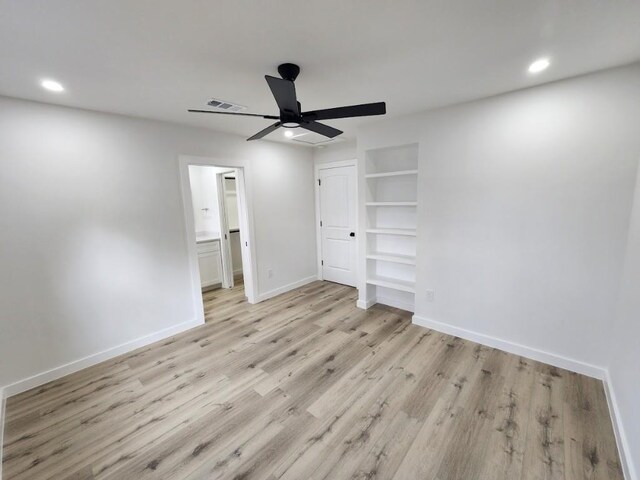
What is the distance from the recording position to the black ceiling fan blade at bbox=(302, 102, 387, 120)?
5.68 feet

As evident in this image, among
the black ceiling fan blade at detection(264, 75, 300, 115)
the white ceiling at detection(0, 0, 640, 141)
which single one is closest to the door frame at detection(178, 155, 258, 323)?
the white ceiling at detection(0, 0, 640, 141)

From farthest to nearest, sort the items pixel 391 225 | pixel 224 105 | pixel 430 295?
pixel 391 225
pixel 430 295
pixel 224 105

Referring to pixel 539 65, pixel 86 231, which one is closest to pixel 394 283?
pixel 539 65

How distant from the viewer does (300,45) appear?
1.65 metres

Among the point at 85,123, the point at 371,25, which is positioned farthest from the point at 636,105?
the point at 85,123

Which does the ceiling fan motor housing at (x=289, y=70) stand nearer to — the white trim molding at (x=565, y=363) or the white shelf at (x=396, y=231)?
the white shelf at (x=396, y=231)

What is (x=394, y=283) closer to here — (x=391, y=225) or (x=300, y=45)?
(x=391, y=225)

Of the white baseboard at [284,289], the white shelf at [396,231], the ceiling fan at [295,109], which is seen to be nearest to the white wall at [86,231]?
the white baseboard at [284,289]

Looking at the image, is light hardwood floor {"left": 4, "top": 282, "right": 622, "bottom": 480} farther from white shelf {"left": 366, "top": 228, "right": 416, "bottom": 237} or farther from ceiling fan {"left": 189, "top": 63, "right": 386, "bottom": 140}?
ceiling fan {"left": 189, "top": 63, "right": 386, "bottom": 140}

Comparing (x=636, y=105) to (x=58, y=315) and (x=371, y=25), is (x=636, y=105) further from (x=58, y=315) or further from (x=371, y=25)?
(x=58, y=315)

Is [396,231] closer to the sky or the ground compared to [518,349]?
closer to the sky

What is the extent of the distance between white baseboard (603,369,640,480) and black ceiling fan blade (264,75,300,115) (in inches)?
111

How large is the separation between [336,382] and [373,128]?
9.39ft

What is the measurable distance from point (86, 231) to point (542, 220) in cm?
420
